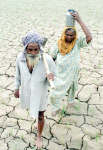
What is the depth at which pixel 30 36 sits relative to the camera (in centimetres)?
197

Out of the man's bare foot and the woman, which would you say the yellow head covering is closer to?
the woman

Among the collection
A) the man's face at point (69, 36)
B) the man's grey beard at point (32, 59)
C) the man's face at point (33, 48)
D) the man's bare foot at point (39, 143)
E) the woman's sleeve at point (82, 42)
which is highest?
the man's face at point (69, 36)

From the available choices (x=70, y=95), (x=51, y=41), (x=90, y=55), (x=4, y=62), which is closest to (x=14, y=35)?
(x=51, y=41)

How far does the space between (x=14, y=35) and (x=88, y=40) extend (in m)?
4.09

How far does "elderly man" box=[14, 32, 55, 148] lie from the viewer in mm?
2015

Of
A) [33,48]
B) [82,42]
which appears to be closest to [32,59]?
[33,48]

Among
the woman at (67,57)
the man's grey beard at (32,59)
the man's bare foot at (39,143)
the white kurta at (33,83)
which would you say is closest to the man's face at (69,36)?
the woman at (67,57)

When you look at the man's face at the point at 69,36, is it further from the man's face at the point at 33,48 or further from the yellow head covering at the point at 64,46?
the man's face at the point at 33,48

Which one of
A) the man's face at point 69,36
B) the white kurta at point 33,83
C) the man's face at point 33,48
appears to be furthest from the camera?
the man's face at point 69,36

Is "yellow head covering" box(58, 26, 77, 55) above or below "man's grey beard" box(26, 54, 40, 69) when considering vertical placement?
above

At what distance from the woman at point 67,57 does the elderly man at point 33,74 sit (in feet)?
1.77

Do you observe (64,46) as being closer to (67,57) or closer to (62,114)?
(67,57)

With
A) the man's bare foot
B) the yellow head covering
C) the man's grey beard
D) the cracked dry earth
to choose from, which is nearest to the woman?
the yellow head covering

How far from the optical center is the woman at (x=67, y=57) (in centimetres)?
261
